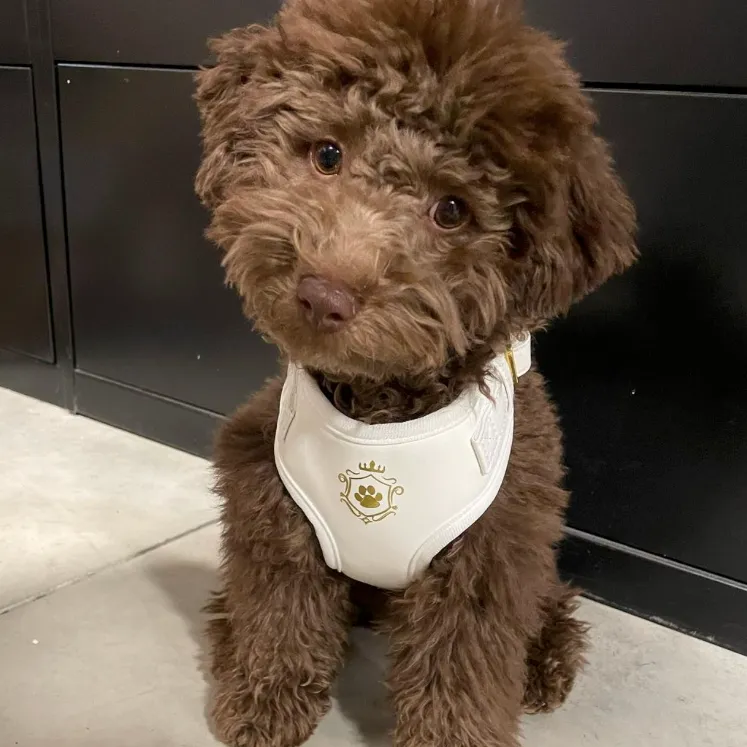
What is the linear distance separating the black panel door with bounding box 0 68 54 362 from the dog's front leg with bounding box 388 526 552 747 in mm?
1335

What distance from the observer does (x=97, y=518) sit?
1.67 metres

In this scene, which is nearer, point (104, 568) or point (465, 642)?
point (465, 642)

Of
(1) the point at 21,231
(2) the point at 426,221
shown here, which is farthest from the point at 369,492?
(1) the point at 21,231

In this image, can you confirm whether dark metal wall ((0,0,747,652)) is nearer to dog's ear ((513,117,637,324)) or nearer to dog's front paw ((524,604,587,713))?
dog's front paw ((524,604,587,713))

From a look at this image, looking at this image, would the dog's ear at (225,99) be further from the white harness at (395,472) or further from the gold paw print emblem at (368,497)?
the gold paw print emblem at (368,497)

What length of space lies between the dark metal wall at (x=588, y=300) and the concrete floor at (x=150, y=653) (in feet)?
0.50

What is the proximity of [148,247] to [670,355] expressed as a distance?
105 centimetres

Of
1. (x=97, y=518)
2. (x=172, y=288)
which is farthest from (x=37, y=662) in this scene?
(x=172, y=288)

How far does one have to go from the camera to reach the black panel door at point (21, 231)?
6.33 ft

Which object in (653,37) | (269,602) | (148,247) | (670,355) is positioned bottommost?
(269,602)

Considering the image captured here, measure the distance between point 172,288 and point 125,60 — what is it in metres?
0.45

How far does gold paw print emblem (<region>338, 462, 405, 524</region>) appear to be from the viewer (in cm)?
101

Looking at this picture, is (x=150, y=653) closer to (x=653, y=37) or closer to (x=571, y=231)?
Result: (x=571, y=231)

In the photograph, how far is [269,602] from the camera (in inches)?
44.4
